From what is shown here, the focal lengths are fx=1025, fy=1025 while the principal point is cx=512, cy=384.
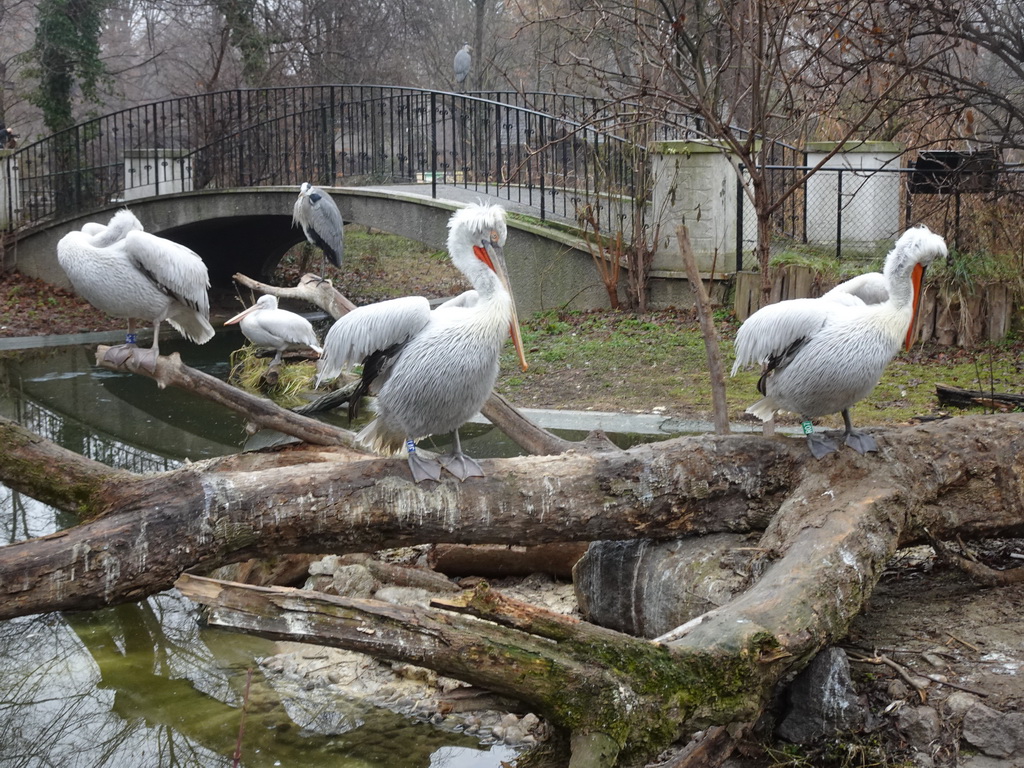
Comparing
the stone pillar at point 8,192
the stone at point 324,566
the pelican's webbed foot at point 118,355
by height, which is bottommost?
the stone at point 324,566

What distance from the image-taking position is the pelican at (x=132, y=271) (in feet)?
21.0

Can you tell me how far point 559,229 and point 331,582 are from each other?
8.09 metres

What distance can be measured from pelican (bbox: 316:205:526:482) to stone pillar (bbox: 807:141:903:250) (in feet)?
28.5

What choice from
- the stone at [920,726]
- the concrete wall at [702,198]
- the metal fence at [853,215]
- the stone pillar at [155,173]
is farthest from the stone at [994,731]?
the stone pillar at [155,173]

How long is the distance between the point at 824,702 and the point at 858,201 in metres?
9.89

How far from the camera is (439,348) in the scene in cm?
385

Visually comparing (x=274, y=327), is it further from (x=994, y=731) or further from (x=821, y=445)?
(x=994, y=731)

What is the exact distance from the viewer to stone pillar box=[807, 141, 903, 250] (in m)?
11.9

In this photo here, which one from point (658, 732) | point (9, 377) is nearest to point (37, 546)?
point (658, 732)

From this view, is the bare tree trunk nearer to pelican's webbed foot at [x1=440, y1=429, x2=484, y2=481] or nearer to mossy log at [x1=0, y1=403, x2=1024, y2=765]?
mossy log at [x1=0, y1=403, x2=1024, y2=765]

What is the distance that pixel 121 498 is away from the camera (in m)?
3.57

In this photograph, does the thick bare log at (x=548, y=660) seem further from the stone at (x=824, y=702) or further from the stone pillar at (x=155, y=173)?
the stone pillar at (x=155, y=173)

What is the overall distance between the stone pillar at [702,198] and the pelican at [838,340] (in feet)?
24.8

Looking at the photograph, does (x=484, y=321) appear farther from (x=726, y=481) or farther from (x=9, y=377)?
(x=9, y=377)
